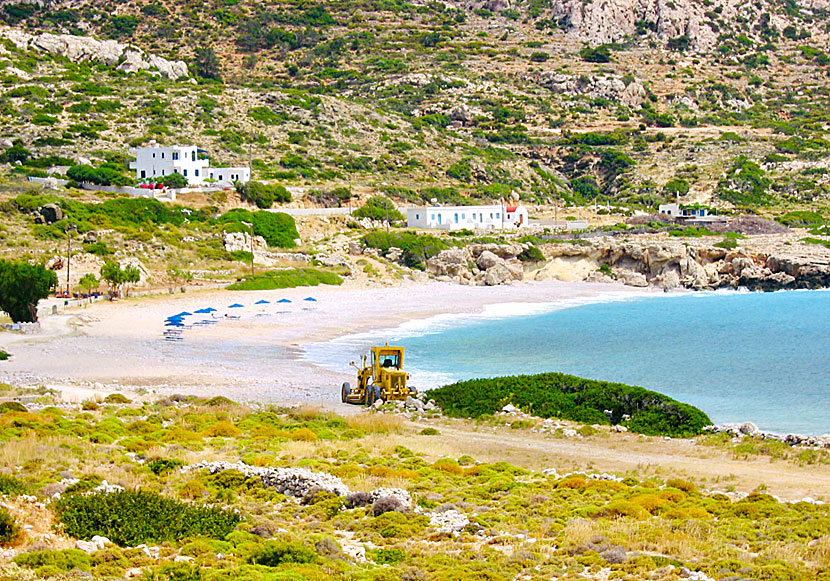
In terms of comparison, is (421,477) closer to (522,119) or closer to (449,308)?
(449,308)

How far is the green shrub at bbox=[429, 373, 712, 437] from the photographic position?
879 inches

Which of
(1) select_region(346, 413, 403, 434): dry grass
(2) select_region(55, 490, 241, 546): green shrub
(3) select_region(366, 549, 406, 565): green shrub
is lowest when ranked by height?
(1) select_region(346, 413, 403, 434): dry grass

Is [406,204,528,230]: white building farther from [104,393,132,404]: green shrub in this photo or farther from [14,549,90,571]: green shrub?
[14,549,90,571]: green shrub

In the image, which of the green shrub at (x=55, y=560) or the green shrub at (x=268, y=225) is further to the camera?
the green shrub at (x=268, y=225)

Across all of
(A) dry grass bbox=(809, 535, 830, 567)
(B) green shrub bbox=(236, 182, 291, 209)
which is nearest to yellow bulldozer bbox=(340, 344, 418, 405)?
Answer: (A) dry grass bbox=(809, 535, 830, 567)

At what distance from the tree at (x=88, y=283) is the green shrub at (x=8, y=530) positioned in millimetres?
40987

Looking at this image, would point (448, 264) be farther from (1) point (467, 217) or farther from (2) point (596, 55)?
(2) point (596, 55)

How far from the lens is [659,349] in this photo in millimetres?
41594

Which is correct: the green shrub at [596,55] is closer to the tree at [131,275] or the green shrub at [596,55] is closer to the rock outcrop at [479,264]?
the rock outcrop at [479,264]

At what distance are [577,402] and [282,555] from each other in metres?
14.0

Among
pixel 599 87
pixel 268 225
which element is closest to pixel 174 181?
pixel 268 225

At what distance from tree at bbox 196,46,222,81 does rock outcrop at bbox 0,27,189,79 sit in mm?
12512

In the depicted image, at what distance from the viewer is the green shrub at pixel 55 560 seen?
10.6 meters

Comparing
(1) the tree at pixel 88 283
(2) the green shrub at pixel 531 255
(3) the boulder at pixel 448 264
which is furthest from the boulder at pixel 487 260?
(1) the tree at pixel 88 283
